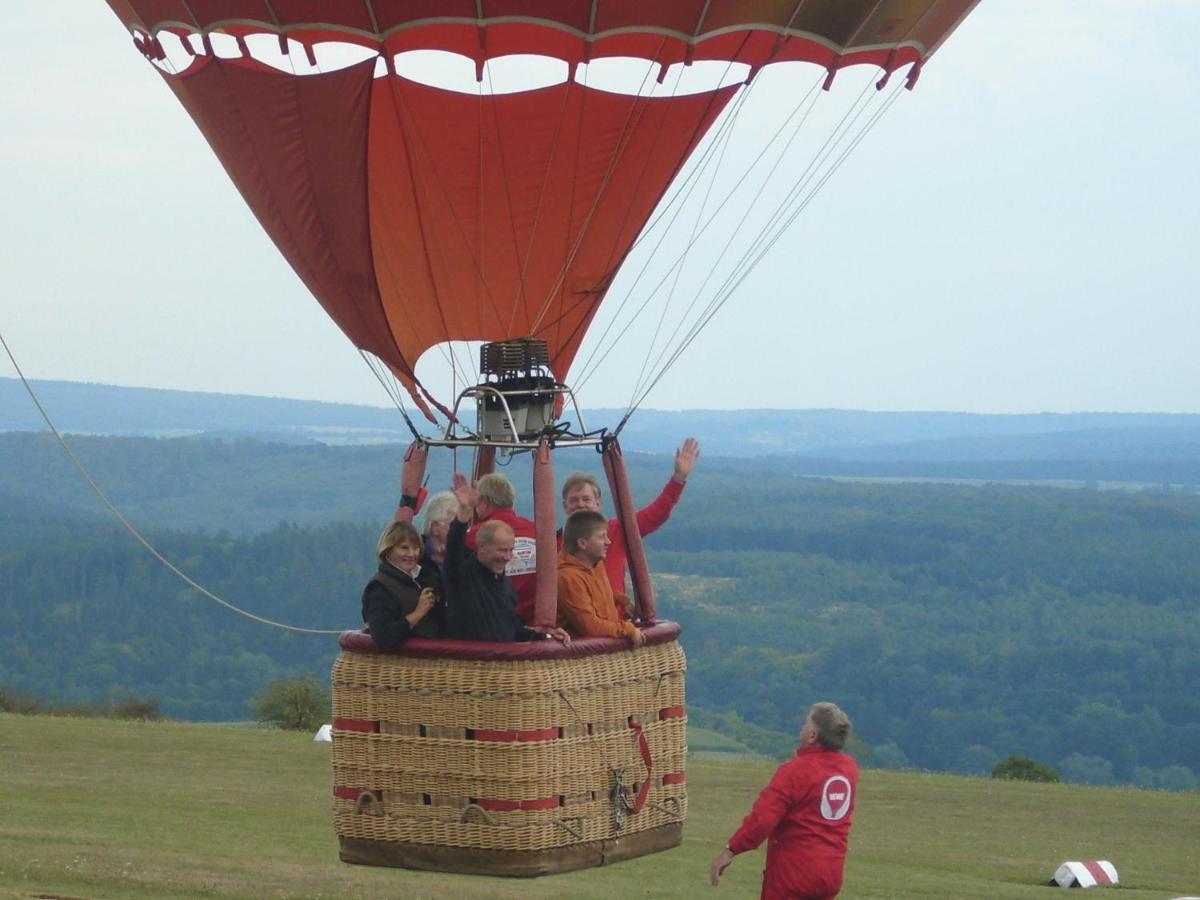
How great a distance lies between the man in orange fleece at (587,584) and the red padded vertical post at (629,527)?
196mm

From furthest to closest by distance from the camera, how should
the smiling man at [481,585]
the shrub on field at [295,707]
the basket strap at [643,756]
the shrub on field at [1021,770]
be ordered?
the shrub on field at [295,707] < the shrub on field at [1021,770] < the basket strap at [643,756] < the smiling man at [481,585]

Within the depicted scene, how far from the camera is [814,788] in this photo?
20.4ft

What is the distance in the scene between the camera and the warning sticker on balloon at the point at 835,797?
20.4 ft

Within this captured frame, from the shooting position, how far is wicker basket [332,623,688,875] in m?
7.08

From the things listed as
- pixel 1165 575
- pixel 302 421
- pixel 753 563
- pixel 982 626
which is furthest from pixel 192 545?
pixel 302 421

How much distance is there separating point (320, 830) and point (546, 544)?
6615 millimetres

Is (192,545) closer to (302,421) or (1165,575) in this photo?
(1165,575)

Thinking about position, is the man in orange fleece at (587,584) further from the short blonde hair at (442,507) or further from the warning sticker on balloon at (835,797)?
the warning sticker on balloon at (835,797)

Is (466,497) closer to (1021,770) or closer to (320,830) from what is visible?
(320,830)

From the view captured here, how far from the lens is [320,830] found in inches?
513

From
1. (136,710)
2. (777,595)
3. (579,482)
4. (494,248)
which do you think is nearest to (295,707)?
(136,710)

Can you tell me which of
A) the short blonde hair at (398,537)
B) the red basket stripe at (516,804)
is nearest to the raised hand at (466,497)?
the short blonde hair at (398,537)

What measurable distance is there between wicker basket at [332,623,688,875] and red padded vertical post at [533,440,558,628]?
0.15 metres

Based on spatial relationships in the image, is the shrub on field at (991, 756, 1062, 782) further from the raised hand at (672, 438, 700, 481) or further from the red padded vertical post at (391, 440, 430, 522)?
the red padded vertical post at (391, 440, 430, 522)
